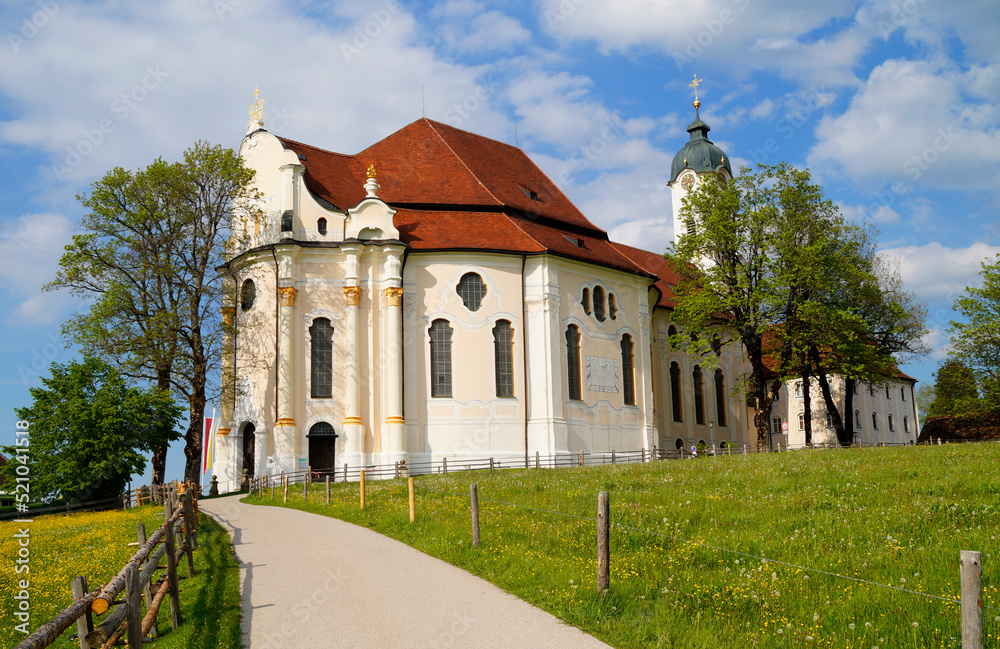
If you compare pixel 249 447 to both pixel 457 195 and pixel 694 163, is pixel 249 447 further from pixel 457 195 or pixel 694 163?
pixel 694 163

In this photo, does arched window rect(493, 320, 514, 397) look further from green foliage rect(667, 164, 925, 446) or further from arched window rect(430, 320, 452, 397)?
green foliage rect(667, 164, 925, 446)

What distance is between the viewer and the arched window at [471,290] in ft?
119

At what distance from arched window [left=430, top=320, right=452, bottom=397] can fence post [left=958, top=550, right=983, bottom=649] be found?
29617 millimetres

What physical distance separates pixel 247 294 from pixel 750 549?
2961 centimetres

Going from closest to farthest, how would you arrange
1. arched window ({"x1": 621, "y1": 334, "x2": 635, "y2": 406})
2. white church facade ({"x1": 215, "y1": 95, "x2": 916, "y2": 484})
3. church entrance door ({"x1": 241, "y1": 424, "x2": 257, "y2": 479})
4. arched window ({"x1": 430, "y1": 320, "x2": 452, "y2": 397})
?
white church facade ({"x1": 215, "y1": 95, "x2": 916, "y2": 484}), arched window ({"x1": 430, "y1": 320, "x2": 452, "y2": 397}), church entrance door ({"x1": 241, "y1": 424, "x2": 257, "y2": 479}), arched window ({"x1": 621, "y1": 334, "x2": 635, "y2": 406})

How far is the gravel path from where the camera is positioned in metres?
8.97

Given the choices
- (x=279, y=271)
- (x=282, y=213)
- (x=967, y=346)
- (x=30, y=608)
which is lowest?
(x=30, y=608)

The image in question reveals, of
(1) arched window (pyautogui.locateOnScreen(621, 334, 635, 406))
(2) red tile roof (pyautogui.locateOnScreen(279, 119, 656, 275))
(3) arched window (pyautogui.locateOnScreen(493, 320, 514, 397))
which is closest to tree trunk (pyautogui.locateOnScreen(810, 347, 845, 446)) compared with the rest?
(1) arched window (pyautogui.locateOnScreen(621, 334, 635, 406))

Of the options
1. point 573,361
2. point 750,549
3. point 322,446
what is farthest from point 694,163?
point 750,549

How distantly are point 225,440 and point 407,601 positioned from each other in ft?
92.3

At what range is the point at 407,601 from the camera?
10656 mm

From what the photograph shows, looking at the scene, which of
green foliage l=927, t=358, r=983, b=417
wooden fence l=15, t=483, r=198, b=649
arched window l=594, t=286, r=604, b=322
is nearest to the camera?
wooden fence l=15, t=483, r=198, b=649

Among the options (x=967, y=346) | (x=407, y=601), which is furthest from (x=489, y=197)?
(x=407, y=601)

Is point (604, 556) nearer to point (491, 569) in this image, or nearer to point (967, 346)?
point (491, 569)
